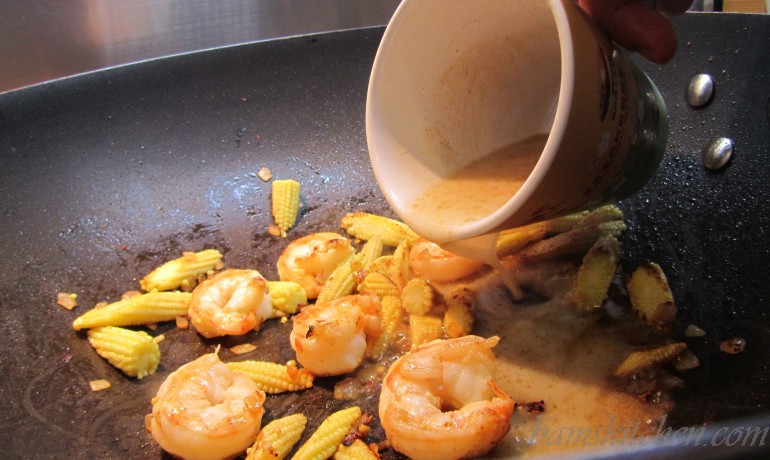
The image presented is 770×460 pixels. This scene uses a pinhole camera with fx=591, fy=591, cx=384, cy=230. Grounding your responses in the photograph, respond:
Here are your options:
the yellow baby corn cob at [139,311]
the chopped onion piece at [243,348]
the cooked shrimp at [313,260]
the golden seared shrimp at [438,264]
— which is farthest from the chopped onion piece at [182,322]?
the golden seared shrimp at [438,264]

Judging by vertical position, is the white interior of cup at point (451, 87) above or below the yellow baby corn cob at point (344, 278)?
above

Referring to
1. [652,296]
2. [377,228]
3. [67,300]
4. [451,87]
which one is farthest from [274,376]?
[652,296]

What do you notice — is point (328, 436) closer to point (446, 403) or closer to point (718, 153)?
point (446, 403)

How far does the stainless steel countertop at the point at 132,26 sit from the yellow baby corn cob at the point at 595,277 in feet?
5.44

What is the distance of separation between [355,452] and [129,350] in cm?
58

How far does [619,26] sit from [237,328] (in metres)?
1.05

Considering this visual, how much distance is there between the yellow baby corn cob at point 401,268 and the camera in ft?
4.99

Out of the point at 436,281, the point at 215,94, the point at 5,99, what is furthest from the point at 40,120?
the point at 436,281

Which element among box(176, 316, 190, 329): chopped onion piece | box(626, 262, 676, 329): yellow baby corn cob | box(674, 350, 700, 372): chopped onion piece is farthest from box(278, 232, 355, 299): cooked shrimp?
box(674, 350, 700, 372): chopped onion piece

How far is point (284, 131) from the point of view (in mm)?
1998

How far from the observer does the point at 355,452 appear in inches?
45.7

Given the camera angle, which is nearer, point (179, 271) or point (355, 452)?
point (355, 452)

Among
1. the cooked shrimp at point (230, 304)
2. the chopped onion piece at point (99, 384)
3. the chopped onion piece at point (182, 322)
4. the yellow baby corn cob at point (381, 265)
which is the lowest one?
the chopped onion piece at point (99, 384)

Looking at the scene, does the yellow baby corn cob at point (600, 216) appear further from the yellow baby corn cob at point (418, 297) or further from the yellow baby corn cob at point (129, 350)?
the yellow baby corn cob at point (129, 350)
